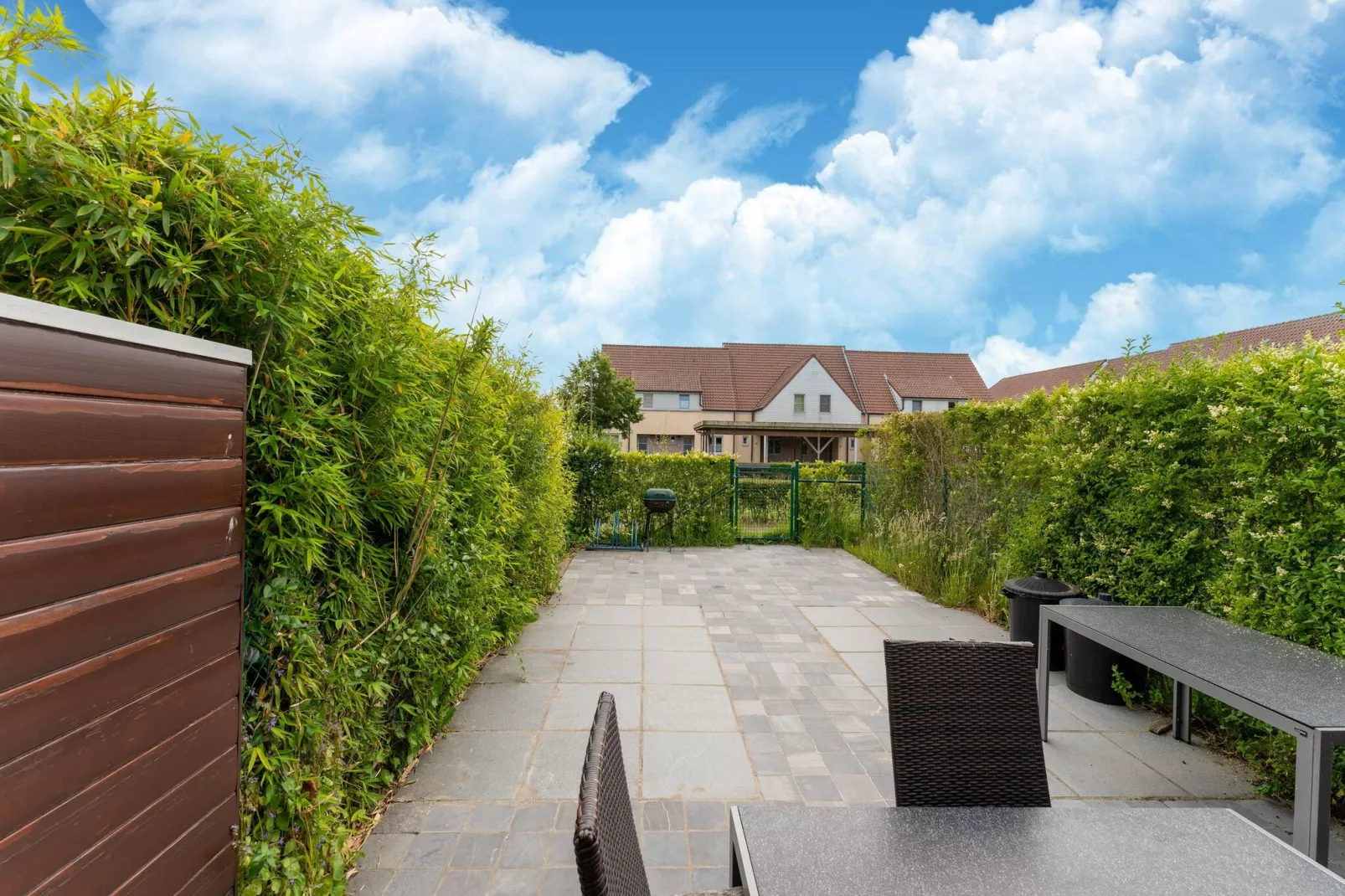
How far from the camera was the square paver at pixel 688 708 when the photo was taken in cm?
344

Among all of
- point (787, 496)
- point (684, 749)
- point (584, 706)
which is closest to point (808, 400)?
point (787, 496)

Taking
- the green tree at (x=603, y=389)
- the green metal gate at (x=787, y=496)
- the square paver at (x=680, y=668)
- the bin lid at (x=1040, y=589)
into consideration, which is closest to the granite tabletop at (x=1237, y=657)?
the bin lid at (x=1040, y=589)

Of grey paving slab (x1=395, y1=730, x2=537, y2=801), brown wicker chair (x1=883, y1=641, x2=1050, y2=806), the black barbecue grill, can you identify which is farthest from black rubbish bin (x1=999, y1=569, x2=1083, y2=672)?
the black barbecue grill

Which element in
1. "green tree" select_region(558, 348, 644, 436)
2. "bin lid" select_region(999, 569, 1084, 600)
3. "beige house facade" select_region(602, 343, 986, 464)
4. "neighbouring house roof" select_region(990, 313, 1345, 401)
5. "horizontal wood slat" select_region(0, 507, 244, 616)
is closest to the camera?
"horizontal wood slat" select_region(0, 507, 244, 616)

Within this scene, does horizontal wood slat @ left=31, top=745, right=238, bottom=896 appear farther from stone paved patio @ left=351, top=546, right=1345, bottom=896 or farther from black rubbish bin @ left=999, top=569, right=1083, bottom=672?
black rubbish bin @ left=999, top=569, right=1083, bottom=672

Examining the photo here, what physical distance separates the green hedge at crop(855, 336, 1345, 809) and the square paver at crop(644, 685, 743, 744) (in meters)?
2.67

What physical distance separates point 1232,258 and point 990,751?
10330 millimetres

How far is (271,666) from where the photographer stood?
1.88 meters

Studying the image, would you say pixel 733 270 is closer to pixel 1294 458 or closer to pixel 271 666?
pixel 1294 458

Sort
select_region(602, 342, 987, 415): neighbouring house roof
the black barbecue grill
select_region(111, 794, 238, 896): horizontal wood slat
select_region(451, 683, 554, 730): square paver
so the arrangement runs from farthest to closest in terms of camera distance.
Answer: select_region(602, 342, 987, 415): neighbouring house roof < the black barbecue grill < select_region(451, 683, 554, 730): square paver < select_region(111, 794, 238, 896): horizontal wood slat

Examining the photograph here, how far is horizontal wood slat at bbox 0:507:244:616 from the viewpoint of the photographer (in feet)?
3.64

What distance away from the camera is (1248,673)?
2.36 metres

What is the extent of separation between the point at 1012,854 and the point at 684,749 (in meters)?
2.09

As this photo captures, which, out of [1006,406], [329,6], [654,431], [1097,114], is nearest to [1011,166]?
[1097,114]
